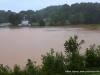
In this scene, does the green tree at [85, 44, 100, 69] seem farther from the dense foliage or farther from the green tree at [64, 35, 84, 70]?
the green tree at [64, 35, 84, 70]

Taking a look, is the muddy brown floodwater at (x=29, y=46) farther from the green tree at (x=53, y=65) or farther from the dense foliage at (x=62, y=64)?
the green tree at (x=53, y=65)

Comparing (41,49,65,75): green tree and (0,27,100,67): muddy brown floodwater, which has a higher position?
(41,49,65,75): green tree

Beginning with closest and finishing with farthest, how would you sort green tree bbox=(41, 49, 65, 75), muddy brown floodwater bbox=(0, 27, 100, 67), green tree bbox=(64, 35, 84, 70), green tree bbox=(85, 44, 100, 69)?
1. green tree bbox=(41, 49, 65, 75)
2. green tree bbox=(64, 35, 84, 70)
3. green tree bbox=(85, 44, 100, 69)
4. muddy brown floodwater bbox=(0, 27, 100, 67)

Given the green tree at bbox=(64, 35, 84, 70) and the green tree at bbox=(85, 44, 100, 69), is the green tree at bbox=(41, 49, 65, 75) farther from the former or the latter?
the green tree at bbox=(85, 44, 100, 69)

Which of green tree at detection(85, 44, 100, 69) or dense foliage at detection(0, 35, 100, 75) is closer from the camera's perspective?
dense foliage at detection(0, 35, 100, 75)

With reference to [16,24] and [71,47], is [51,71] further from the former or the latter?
[16,24]

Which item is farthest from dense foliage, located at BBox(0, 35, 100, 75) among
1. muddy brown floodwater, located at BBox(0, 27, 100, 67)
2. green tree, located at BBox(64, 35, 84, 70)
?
muddy brown floodwater, located at BBox(0, 27, 100, 67)

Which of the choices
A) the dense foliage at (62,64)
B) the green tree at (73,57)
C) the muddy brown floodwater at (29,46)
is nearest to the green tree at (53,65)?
the dense foliage at (62,64)

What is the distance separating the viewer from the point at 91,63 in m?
3.61

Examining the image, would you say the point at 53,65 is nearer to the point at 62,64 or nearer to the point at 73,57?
the point at 62,64

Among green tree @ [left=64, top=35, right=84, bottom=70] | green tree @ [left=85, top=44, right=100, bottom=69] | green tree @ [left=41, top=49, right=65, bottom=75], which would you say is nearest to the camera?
green tree @ [left=41, top=49, right=65, bottom=75]

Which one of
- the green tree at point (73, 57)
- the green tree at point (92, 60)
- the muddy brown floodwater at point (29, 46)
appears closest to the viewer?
the green tree at point (73, 57)

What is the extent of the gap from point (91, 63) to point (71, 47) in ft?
2.01

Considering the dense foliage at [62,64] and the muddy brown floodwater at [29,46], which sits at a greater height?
the dense foliage at [62,64]
